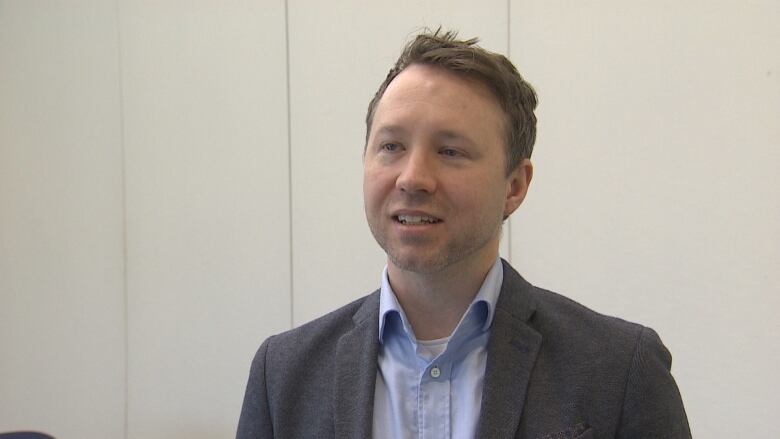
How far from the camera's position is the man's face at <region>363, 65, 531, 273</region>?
93cm

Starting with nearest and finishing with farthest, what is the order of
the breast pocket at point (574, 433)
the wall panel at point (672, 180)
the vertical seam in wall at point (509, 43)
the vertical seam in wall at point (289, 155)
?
the breast pocket at point (574, 433) → the wall panel at point (672, 180) → the vertical seam in wall at point (509, 43) → the vertical seam in wall at point (289, 155)

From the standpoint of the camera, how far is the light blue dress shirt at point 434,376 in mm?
949

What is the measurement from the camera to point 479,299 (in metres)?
0.98

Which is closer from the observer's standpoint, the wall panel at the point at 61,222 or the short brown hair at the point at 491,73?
the short brown hair at the point at 491,73

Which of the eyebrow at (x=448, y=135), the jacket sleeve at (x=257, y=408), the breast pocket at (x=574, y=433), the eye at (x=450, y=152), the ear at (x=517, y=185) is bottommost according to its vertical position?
the jacket sleeve at (x=257, y=408)

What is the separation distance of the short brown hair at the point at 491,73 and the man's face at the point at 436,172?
1 centimetres

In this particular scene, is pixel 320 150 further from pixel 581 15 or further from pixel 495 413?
pixel 495 413

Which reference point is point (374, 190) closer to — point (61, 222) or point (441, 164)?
point (441, 164)

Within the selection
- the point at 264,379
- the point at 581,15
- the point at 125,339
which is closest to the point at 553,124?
the point at 581,15

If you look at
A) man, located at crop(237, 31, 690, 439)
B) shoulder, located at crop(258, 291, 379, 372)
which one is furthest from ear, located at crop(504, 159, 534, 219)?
shoulder, located at crop(258, 291, 379, 372)

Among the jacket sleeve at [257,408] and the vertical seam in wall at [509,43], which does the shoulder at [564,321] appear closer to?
the jacket sleeve at [257,408]

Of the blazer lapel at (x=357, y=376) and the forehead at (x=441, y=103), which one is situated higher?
the forehead at (x=441, y=103)

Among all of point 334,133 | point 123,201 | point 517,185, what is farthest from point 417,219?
point 123,201

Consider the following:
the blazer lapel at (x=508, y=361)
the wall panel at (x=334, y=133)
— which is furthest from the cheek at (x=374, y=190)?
the wall panel at (x=334, y=133)
